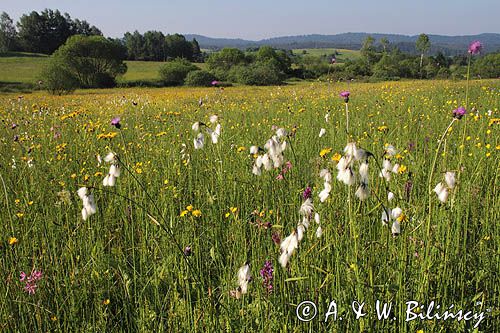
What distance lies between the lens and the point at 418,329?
184cm

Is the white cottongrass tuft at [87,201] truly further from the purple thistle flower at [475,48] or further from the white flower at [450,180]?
the purple thistle flower at [475,48]

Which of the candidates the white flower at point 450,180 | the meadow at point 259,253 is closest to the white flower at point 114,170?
the meadow at point 259,253

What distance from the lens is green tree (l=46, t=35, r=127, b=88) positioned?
1964 inches

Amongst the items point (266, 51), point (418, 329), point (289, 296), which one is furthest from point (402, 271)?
point (266, 51)

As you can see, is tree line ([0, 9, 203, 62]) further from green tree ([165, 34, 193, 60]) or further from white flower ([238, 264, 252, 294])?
white flower ([238, 264, 252, 294])

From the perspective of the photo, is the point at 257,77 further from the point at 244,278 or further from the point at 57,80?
the point at 244,278

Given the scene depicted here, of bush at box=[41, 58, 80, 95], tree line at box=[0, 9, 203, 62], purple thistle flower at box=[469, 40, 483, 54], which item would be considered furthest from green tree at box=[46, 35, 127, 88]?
purple thistle flower at box=[469, 40, 483, 54]

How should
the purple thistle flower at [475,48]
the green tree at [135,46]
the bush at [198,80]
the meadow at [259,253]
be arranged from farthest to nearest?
1. the green tree at [135,46]
2. the bush at [198,80]
3. the purple thistle flower at [475,48]
4. the meadow at [259,253]

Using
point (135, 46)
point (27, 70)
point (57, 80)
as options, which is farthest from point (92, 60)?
point (135, 46)

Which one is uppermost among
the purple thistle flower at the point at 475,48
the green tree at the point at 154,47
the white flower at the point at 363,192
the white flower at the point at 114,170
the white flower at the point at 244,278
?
the green tree at the point at 154,47

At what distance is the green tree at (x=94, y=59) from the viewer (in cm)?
4988

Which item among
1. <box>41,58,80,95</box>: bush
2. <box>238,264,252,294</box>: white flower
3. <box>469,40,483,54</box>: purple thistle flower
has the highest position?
<box>41,58,80,95</box>: bush

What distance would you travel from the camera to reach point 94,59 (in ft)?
181

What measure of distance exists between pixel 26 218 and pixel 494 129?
518 centimetres
